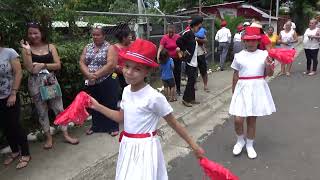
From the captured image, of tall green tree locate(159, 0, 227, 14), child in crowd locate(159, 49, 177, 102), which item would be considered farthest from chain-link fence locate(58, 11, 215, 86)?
tall green tree locate(159, 0, 227, 14)

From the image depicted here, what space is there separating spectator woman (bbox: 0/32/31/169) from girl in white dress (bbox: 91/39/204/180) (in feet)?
6.51

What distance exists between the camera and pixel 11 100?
5.00 m

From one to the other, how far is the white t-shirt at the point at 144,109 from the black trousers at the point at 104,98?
2845 millimetres

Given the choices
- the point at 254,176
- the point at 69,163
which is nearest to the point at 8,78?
the point at 69,163

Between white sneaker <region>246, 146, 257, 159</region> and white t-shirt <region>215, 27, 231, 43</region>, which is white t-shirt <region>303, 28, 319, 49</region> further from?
white sneaker <region>246, 146, 257, 159</region>

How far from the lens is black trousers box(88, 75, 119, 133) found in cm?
632

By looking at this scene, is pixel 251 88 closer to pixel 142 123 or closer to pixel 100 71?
pixel 100 71

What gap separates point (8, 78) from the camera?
16.5 ft

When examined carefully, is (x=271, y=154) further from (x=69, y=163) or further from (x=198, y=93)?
(x=198, y=93)

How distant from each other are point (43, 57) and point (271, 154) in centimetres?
336

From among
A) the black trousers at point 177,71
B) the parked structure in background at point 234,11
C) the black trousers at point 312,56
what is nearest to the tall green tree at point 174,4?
the parked structure in background at point 234,11

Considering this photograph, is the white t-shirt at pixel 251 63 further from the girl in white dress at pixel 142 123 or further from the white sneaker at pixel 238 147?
the girl in white dress at pixel 142 123

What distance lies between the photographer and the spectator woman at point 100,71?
20.0 ft

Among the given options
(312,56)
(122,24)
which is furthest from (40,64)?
(312,56)
